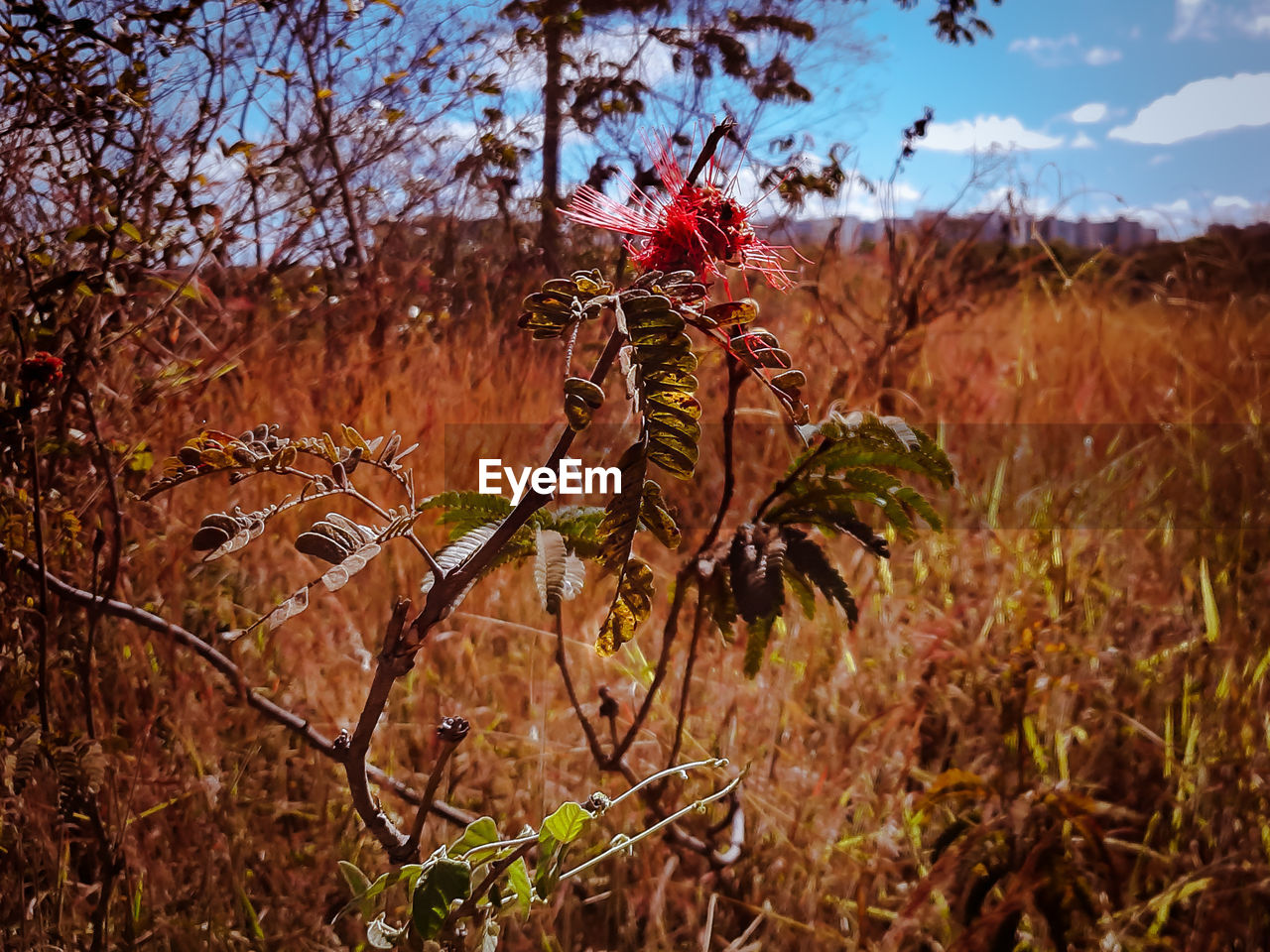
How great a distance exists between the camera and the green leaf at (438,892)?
50 cm

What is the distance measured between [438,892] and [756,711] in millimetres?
683

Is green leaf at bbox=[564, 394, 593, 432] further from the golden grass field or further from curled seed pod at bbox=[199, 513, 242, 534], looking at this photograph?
the golden grass field

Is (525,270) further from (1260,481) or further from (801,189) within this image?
(1260,481)

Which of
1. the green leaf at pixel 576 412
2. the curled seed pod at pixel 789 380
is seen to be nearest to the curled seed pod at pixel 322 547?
the green leaf at pixel 576 412

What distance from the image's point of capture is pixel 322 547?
0.48 metres

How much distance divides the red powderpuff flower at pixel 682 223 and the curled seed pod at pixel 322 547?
0.26 metres

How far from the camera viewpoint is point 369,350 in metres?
1.35

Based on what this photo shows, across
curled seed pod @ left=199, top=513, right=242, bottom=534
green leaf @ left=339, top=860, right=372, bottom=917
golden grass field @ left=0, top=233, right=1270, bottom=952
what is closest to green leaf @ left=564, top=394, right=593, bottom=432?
curled seed pod @ left=199, top=513, right=242, bottom=534

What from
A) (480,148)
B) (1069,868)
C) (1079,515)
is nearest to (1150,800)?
(1069,868)

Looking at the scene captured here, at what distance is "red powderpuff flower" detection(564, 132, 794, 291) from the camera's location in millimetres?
505

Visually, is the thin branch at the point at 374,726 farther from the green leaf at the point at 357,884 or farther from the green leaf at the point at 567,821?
the green leaf at the point at 567,821

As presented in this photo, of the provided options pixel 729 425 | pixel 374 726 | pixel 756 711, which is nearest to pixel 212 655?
pixel 374 726

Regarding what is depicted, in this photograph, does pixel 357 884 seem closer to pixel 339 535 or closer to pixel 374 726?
pixel 374 726

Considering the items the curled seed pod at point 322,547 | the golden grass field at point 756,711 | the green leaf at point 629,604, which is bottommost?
the golden grass field at point 756,711
